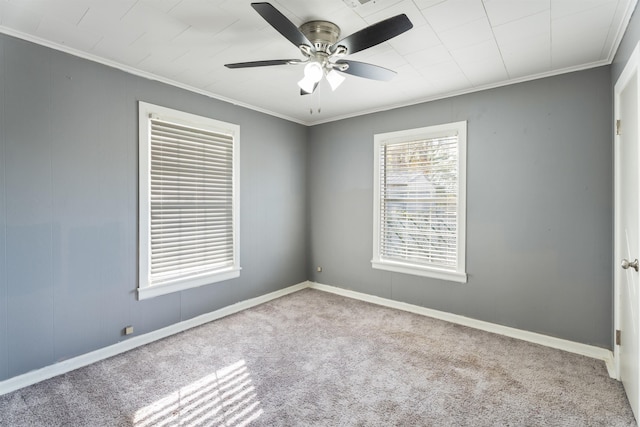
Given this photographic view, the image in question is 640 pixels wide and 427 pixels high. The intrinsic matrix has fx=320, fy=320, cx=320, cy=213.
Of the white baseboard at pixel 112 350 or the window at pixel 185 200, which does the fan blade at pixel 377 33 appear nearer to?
the window at pixel 185 200

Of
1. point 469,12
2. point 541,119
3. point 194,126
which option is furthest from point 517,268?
point 194,126

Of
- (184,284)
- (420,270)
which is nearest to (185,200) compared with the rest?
(184,284)

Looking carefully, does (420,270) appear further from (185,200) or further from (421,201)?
(185,200)

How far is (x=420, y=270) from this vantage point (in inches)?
149

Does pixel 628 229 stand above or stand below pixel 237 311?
above

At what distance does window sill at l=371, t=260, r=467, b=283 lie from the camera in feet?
11.5

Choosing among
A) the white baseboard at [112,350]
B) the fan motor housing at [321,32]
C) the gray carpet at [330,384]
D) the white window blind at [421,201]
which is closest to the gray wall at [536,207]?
the white window blind at [421,201]

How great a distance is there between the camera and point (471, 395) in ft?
7.29

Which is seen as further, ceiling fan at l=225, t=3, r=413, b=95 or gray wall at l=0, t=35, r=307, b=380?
gray wall at l=0, t=35, r=307, b=380

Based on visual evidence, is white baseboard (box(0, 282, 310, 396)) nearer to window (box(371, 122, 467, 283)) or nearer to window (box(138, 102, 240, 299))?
window (box(138, 102, 240, 299))

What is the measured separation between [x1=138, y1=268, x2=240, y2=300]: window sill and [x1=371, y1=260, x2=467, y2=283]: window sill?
1.82m

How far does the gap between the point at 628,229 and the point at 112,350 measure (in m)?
4.11

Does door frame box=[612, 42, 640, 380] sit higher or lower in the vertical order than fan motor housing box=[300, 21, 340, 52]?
lower

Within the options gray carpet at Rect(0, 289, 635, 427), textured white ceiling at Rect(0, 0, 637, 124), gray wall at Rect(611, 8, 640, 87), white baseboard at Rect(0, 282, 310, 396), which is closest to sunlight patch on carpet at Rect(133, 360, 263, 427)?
gray carpet at Rect(0, 289, 635, 427)
